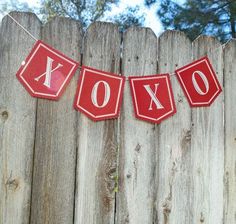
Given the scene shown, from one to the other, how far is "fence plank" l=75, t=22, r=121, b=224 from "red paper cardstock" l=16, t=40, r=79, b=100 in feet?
0.28

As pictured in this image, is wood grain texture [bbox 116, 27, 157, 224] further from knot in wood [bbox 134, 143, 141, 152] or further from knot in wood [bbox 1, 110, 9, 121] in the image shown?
knot in wood [bbox 1, 110, 9, 121]

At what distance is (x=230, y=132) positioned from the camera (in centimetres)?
154

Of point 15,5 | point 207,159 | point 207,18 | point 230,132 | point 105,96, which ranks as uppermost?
point 15,5

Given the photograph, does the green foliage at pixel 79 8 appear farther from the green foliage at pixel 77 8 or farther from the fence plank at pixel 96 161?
the fence plank at pixel 96 161

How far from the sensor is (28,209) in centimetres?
128

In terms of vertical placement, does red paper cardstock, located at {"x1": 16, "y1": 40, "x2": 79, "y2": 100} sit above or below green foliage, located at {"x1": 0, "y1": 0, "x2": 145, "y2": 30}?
below

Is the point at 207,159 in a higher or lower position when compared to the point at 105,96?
lower

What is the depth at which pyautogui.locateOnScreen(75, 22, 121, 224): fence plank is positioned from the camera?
1341 mm

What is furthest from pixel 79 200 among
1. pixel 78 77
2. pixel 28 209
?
pixel 78 77

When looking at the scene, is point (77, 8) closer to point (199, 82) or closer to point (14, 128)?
point (199, 82)

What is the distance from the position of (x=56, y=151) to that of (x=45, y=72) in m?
0.27

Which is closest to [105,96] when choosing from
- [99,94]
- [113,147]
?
[99,94]

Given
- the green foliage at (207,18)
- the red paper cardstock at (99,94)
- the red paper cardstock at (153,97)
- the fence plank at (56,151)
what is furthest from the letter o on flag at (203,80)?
the green foliage at (207,18)

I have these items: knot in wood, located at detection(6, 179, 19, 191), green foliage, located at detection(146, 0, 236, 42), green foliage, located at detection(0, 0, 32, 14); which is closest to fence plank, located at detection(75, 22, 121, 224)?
knot in wood, located at detection(6, 179, 19, 191)
